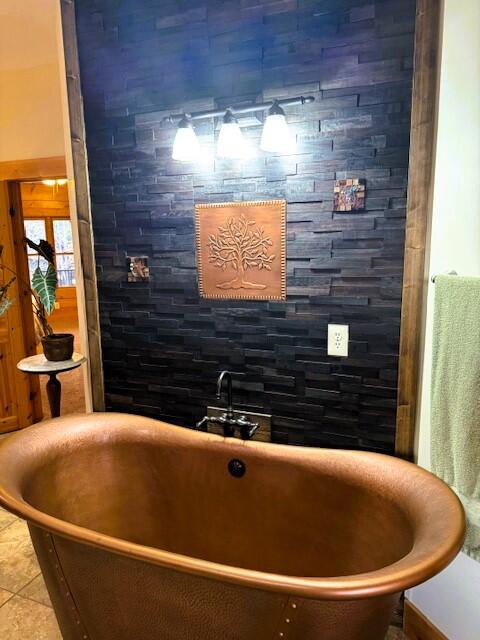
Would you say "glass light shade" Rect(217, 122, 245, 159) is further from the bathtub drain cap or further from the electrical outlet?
the bathtub drain cap

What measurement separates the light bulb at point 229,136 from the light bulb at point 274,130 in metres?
0.11

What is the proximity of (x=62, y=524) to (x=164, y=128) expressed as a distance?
1.61 m

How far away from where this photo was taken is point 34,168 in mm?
2994

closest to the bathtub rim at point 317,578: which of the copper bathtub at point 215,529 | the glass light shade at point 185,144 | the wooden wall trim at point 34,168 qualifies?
the copper bathtub at point 215,529

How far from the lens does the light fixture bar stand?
1654 millimetres

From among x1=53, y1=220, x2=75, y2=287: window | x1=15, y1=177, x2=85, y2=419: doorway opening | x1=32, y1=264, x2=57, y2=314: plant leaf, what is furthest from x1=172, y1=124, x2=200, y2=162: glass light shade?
x1=53, y1=220, x2=75, y2=287: window

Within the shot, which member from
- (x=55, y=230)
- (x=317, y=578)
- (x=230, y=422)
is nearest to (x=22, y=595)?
(x=230, y=422)

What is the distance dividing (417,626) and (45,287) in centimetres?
229

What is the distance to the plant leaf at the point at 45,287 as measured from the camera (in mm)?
2270

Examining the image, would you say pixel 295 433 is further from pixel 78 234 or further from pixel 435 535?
pixel 78 234

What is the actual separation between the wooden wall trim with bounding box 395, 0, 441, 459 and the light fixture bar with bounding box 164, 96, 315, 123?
1.31ft

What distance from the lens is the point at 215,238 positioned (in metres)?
1.90

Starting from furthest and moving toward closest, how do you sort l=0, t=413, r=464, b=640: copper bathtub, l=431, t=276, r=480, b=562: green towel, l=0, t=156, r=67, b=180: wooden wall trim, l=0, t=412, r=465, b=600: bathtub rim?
l=0, t=156, r=67, b=180: wooden wall trim → l=431, t=276, r=480, b=562: green towel → l=0, t=413, r=464, b=640: copper bathtub → l=0, t=412, r=465, b=600: bathtub rim

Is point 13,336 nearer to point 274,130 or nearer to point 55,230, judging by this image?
point 274,130
